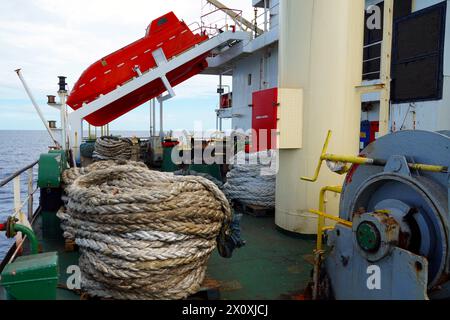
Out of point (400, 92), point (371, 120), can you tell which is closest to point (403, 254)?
point (400, 92)

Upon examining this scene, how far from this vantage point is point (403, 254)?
2080mm

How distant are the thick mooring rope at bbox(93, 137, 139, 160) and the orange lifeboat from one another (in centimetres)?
159

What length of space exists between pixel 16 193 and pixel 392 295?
10.2 feet

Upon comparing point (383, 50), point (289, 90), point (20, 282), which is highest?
point (383, 50)

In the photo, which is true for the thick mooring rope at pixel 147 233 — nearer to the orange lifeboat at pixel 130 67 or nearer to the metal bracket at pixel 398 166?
the metal bracket at pixel 398 166

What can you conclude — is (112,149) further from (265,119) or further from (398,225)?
(398,225)

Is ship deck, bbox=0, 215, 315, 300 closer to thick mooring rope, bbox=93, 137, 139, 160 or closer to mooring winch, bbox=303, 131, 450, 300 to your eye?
mooring winch, bbox=303, 131, 450, 300

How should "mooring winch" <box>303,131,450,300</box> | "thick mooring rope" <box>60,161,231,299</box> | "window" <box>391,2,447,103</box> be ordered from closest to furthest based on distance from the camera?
"mooring winch" <box>303,131,450,300</box> < "thick mooring rope" <box>60,161,231,299</box> < "window" <box>391,2,447,103</box>

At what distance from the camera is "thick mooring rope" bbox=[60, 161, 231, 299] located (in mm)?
2373

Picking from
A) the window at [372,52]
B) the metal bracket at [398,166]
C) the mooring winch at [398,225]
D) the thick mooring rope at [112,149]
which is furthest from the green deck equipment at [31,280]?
the window at [372,52]

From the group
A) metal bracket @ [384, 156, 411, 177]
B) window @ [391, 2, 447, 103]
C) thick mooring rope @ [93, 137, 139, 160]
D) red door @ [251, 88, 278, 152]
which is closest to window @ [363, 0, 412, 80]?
window @ [391, 2, 447, 103]

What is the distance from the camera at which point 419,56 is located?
16.3ft

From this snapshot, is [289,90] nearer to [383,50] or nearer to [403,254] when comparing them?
[383,50]

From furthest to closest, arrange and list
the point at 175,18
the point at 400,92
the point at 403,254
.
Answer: the point at 175,18, the point at 400,92, the point at 403,254
